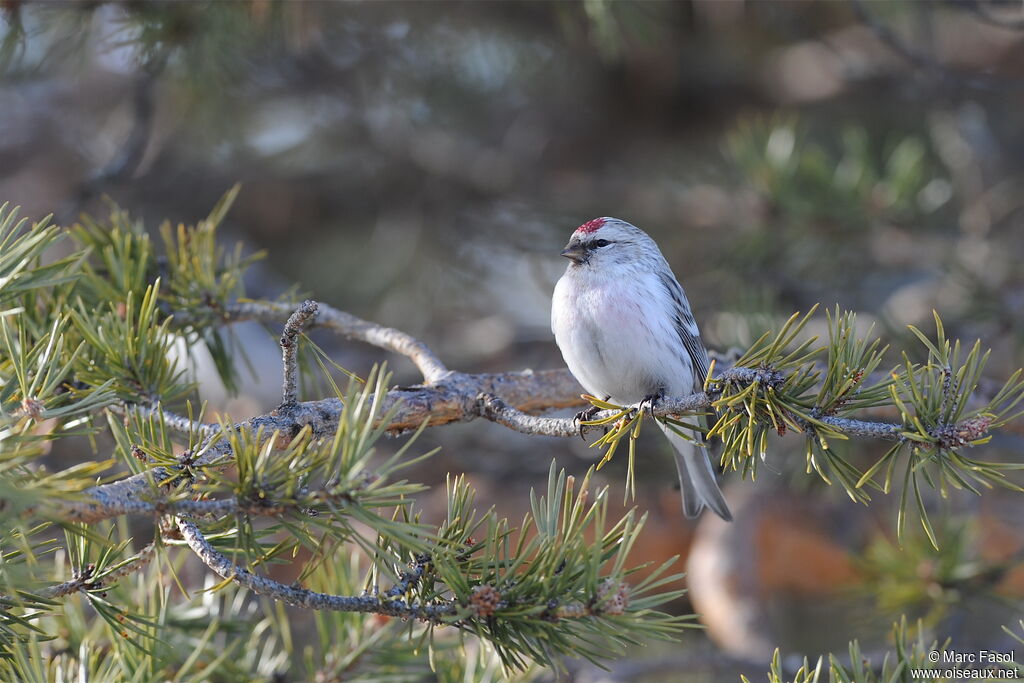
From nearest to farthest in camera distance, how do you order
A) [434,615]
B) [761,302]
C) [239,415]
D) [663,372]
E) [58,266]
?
1. [434,615]
2. [58,266]
3. [663,372]
4. [761,302]
5. [239,415]

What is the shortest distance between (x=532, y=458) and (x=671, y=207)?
2.63ft

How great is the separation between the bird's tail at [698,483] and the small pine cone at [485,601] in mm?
812

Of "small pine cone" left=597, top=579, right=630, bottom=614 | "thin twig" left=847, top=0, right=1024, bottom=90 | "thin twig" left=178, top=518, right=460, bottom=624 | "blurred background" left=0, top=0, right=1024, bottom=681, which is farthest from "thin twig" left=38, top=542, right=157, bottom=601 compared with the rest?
"thin twig" left=847, top=0, right=1024, bottom=90

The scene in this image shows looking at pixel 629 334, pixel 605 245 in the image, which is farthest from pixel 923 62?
pixel 629 334

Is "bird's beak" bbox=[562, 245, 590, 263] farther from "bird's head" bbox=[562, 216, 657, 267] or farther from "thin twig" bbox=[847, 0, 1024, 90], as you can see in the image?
"thin twig" bbox=[847, 0, 1024, 90]

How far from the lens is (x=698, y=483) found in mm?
1677

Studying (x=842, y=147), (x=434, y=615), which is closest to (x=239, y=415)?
(x=434, y=615)

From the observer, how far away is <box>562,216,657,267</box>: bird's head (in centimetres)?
171

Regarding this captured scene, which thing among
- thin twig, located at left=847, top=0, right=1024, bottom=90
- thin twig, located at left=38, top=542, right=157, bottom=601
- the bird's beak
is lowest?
the bird's beak

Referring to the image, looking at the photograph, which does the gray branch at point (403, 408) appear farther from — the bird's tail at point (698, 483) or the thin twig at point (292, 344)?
the bird's tail at point (698, 483)

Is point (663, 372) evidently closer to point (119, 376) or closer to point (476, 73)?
point (119, 376)

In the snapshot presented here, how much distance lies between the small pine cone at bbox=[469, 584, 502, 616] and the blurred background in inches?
34.9

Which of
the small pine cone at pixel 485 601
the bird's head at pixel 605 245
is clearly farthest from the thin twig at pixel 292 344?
the bird's head at pixel 605 245

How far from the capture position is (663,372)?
5.07 ft
